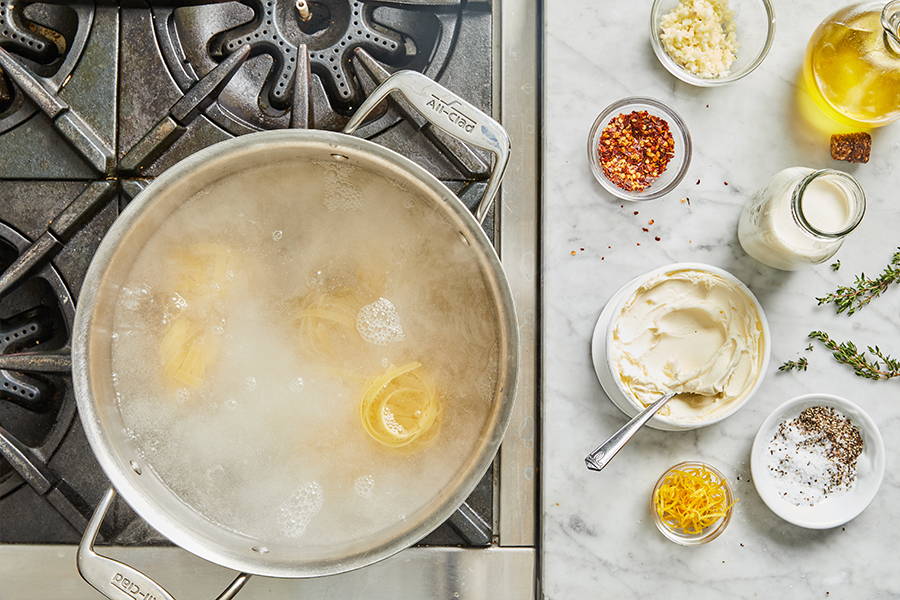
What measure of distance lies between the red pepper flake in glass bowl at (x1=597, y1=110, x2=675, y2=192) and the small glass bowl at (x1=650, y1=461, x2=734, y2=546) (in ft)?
1.22

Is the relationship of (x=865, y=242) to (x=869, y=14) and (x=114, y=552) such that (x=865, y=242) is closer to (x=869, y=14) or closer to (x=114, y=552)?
(x=869, y=14)

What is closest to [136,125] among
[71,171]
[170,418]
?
[71,171]

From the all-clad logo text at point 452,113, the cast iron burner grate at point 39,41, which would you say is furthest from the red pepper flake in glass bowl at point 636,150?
the cast iron burner grate at point 39,41

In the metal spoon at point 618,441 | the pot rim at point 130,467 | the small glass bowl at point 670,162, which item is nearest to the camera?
the pot rim at point 130,467

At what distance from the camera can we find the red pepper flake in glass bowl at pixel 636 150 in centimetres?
102

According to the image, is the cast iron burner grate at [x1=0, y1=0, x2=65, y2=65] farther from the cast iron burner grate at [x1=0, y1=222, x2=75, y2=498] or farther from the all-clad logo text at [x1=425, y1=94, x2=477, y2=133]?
the all-clad logo text at [x1=425, y1=94, x2=477, y2=133]

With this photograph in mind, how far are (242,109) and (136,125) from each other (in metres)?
0.14

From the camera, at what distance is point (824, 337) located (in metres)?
1.03

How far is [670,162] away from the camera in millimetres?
1024

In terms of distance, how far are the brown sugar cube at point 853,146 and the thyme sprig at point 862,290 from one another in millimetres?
141

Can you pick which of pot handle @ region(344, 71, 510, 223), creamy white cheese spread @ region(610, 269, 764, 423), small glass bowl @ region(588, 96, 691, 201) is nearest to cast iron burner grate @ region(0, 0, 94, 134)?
pot handle @ region(344, 71, 510, 223)

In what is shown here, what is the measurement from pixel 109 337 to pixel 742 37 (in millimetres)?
890

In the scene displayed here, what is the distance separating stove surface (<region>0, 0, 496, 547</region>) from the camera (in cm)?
99

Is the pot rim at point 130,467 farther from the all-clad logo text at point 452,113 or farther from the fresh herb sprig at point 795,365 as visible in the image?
the fresh herb sprig at point 795,365
